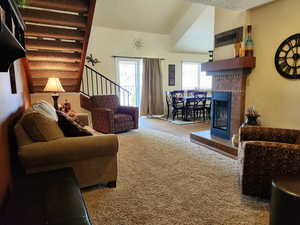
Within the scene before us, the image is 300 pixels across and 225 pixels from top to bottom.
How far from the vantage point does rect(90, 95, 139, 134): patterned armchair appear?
14.8 feet

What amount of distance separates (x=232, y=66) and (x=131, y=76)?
14.0 ft

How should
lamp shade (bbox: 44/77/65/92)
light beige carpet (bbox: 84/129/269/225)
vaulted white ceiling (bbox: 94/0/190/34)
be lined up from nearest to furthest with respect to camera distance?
light beige carpet (bbox: 84/129/269/225) → lamp shade (bbox: 44/77/65/92) → vaulted white ceiling (bbox: 94/0/190/34)

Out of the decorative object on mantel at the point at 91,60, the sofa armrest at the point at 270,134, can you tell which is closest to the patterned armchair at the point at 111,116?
the decorative object on mantel at the point at 91,60

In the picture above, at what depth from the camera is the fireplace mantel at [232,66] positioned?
3.25 m

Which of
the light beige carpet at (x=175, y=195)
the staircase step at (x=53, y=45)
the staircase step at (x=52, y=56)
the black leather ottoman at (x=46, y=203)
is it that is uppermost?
the staircase step at (x=53, y=45)

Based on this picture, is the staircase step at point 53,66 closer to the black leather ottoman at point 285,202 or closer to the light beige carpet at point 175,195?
the light beige carpet at point 175,195

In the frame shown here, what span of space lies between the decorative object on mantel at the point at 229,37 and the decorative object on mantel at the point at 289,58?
737mm

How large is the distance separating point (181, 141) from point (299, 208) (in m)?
2.75

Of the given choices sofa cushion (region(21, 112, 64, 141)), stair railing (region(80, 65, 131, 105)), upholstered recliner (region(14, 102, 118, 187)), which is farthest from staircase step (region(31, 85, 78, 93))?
sofa cushion (region(21, 112, 64, 141))

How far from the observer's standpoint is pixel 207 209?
189 cm

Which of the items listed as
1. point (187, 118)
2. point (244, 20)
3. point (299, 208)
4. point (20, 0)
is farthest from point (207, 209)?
point (187, 118)

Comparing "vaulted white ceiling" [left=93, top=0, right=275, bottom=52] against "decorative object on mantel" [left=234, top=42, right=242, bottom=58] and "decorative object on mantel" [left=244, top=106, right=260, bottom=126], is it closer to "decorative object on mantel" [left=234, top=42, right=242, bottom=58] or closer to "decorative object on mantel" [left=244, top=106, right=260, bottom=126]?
"decorative object on mantel" [left=234, top=42, right=242, bottom=58]

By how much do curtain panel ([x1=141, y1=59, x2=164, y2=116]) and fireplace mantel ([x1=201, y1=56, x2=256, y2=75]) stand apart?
3.24 m

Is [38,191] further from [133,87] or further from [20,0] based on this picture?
[133,87]
